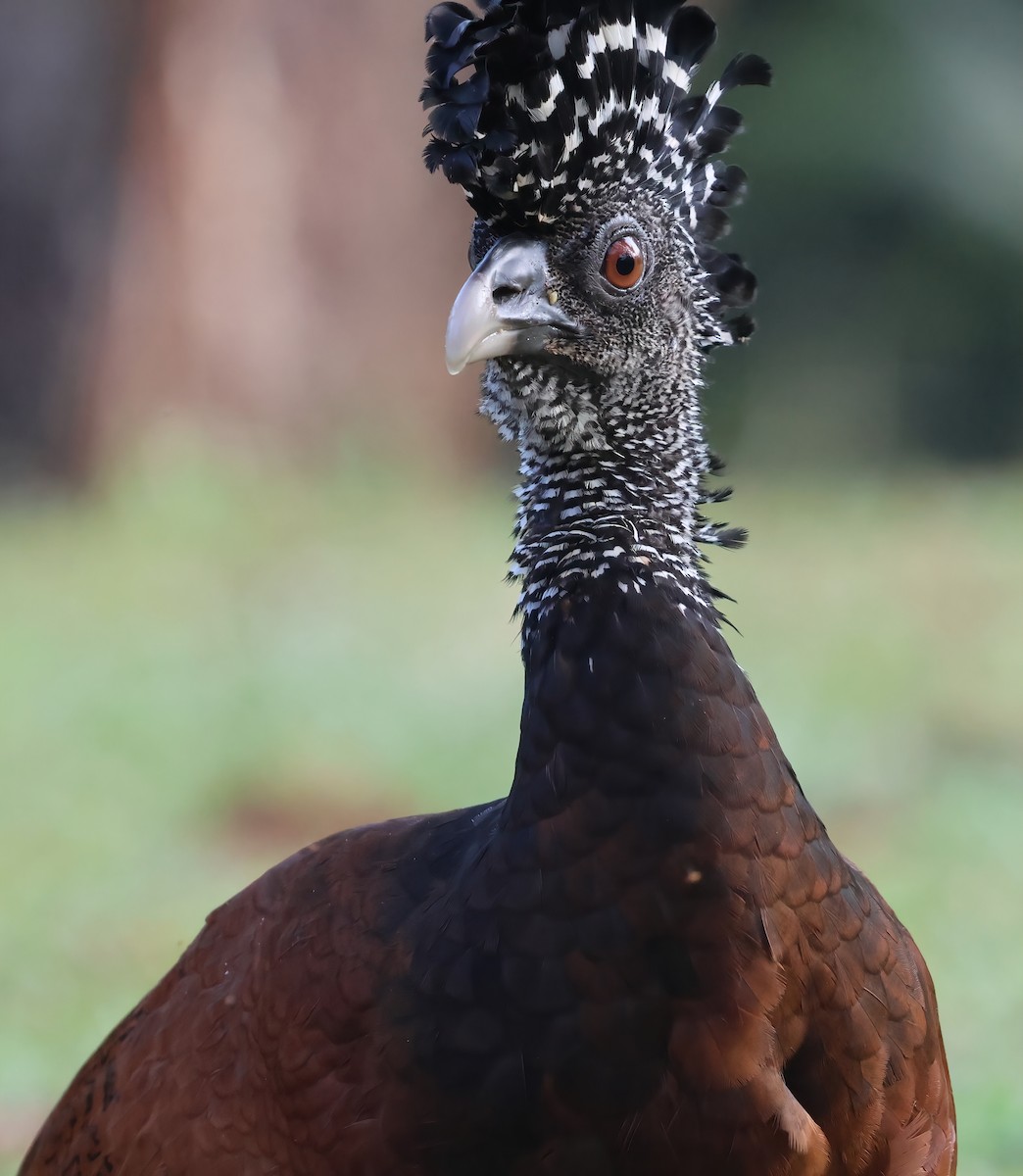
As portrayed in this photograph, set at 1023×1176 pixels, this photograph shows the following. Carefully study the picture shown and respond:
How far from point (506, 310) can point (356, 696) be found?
4456 millimetres

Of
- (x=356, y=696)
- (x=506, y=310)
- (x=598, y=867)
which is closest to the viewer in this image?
(x=598, y=867)

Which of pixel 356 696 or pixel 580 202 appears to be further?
pixel 356 696

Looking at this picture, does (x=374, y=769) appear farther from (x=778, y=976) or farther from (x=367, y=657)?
(x=778, y=976)

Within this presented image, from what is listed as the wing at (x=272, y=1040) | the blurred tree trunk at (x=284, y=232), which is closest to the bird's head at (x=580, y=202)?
the wing at (x=272, y=1040)

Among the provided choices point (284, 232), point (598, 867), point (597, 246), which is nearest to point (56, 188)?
point (284, 232)

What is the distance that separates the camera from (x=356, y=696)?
6199 mm

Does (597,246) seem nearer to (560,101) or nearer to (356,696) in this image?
(560,101)

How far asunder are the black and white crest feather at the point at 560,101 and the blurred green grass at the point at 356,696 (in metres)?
2.46

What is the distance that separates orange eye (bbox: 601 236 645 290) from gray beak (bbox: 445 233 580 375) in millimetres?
87

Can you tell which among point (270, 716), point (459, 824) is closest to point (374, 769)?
point (270, 716)

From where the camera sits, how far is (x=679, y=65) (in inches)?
79.1

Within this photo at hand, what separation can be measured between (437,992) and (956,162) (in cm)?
901

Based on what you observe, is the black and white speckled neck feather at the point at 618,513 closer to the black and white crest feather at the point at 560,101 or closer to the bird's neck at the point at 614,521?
the bird's neck at the point at 614,521

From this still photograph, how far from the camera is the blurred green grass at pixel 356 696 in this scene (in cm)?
425
